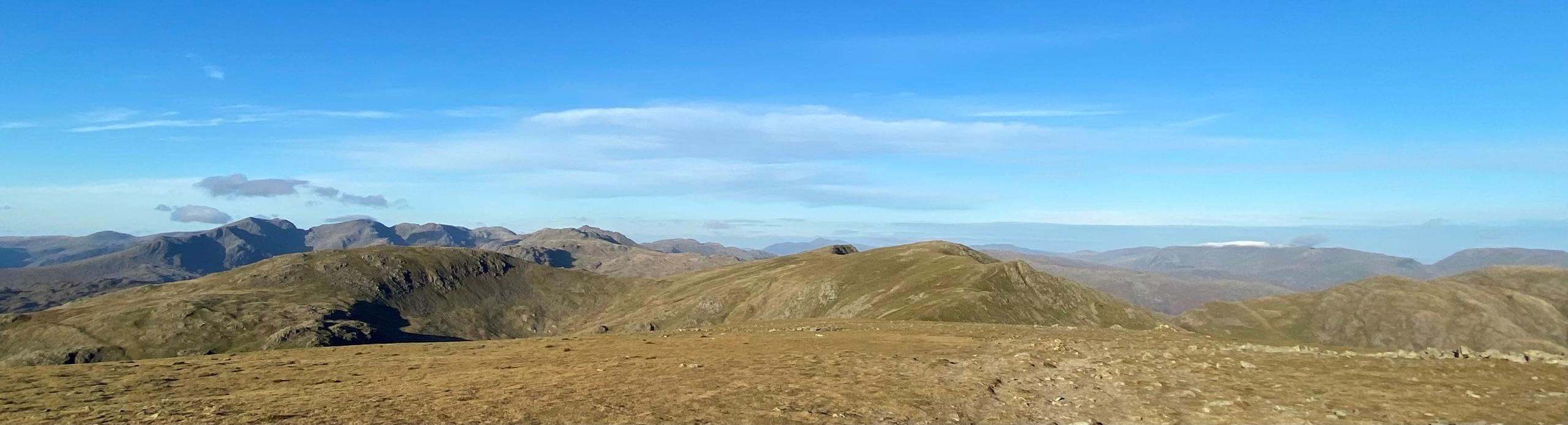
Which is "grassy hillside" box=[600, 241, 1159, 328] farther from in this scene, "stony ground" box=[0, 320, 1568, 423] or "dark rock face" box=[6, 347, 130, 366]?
"dark rock face" box=[6, 347, 130, 366]

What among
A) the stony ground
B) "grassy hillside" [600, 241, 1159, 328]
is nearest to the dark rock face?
"grassy hillside" [600, 241, 1159, 328]

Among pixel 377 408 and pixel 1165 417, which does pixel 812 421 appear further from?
pixel 377 408

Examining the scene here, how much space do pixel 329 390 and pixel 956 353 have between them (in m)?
26.5

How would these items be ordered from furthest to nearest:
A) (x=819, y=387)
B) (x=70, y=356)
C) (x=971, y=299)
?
(x=70, y=356)
(x=971, y=299)
(x=819, y=387)

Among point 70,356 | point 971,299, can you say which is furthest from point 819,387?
point 70,356

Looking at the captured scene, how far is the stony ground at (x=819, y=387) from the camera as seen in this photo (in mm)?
21125

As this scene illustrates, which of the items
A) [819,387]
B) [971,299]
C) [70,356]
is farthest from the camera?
[70,356]

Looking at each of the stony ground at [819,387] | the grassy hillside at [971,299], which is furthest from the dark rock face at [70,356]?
the stony ground at [819,387]

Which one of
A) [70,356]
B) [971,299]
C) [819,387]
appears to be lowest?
[70,356]

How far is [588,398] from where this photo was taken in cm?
2361

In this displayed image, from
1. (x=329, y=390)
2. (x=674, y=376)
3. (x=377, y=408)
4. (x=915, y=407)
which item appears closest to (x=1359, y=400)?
(x=915, y=407)

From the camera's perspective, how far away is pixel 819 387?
2548cm

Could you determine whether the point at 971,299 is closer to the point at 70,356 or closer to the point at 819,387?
the point at 819,387

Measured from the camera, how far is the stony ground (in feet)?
69.3
